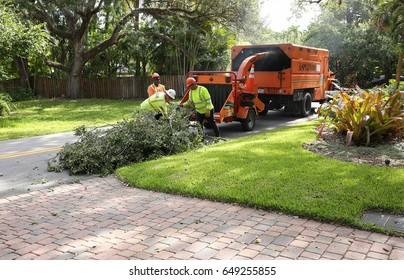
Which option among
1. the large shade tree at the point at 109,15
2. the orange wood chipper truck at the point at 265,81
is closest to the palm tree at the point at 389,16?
the orange wood chipper truck at the point at 265,81

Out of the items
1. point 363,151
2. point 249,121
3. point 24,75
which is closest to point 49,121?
point 249,121

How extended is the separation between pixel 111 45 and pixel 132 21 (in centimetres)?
201

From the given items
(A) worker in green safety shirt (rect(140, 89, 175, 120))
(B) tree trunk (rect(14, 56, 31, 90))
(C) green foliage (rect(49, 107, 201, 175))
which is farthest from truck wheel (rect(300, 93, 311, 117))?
(B) tree trunk (rect(14, 56, 31, 90))

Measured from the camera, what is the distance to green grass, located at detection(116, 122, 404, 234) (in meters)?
5.15

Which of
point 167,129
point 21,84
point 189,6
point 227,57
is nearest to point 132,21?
point 189,6

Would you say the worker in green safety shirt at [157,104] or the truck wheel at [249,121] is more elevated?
the worker in green safety shirt at [157,104]

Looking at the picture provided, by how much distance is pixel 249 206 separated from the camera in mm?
5410

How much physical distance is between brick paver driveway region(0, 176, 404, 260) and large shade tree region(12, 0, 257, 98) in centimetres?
1688

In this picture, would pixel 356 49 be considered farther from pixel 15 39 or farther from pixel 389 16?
pixel 15 39

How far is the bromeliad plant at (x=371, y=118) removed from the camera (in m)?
8.51

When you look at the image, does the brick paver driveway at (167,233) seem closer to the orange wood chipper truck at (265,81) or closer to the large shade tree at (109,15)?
the orange wood chipper truck at (265,81)

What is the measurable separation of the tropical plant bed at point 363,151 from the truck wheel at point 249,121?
361 cm

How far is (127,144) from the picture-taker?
8.35 m

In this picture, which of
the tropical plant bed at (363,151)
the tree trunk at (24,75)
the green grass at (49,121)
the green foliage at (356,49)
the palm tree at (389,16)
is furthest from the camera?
the green foliage at (356,49)
